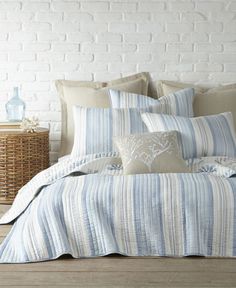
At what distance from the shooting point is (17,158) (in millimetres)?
4492

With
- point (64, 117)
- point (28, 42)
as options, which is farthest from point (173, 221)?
point (28, 42)

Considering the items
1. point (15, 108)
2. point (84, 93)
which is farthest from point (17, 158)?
point (84, 93)

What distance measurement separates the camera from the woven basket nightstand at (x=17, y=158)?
4.46 meters

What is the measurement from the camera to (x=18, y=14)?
488 cm

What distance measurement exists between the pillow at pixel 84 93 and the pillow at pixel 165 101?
0.16 m

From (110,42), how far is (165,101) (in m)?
0.79

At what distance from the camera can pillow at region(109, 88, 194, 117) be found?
4418 mm

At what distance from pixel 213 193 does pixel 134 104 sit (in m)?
1.60

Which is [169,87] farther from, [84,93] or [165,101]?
[84,93]

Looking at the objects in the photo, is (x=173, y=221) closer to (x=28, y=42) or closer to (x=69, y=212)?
(x=69, y=212)

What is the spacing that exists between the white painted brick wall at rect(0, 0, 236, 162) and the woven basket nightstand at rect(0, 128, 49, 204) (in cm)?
54

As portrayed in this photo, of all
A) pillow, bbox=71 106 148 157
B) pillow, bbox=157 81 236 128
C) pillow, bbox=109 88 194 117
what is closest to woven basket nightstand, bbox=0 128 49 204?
pillow, bbox=71 106 148 157

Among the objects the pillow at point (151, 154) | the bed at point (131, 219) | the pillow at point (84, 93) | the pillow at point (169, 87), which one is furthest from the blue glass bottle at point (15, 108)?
the bed at point (131, 219)

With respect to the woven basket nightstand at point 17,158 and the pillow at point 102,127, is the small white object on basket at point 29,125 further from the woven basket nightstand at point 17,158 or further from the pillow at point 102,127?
the pillow at point 102,127
